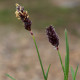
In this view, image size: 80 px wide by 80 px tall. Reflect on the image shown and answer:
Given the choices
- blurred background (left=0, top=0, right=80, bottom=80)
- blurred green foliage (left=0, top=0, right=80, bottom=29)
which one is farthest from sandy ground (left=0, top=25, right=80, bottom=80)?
blurred green foliage (left=0, top=0, right=80, bottom=29)

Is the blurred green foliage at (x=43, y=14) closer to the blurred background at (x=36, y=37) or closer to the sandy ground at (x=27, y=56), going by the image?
the blurred background at (x=36, y=37)

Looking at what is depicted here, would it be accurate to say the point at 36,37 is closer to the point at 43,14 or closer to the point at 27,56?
the point at 27,56

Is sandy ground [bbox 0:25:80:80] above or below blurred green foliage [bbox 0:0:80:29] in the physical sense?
below

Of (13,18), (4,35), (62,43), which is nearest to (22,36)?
(4,35)

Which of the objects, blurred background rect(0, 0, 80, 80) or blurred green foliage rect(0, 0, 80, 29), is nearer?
blurred background rect(0, 0, 80, 80)

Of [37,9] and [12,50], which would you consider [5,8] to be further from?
[12,50]

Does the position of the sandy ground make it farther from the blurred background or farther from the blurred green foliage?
the blurred green foliage

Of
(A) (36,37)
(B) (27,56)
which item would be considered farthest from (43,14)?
(B) (27,56)

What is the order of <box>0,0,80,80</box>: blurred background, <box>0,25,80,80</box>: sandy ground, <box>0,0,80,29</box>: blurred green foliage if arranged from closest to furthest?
<box>0,25,80,80</box>: sandy ground → <box>0,0,80,80</box>: blurred background → <box>0,0,80,29</box>: blurred green foliage

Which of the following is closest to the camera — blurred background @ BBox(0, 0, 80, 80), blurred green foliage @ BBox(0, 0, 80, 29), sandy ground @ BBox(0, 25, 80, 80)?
sandy ground @ BBox(0, 25, 80, 80)
